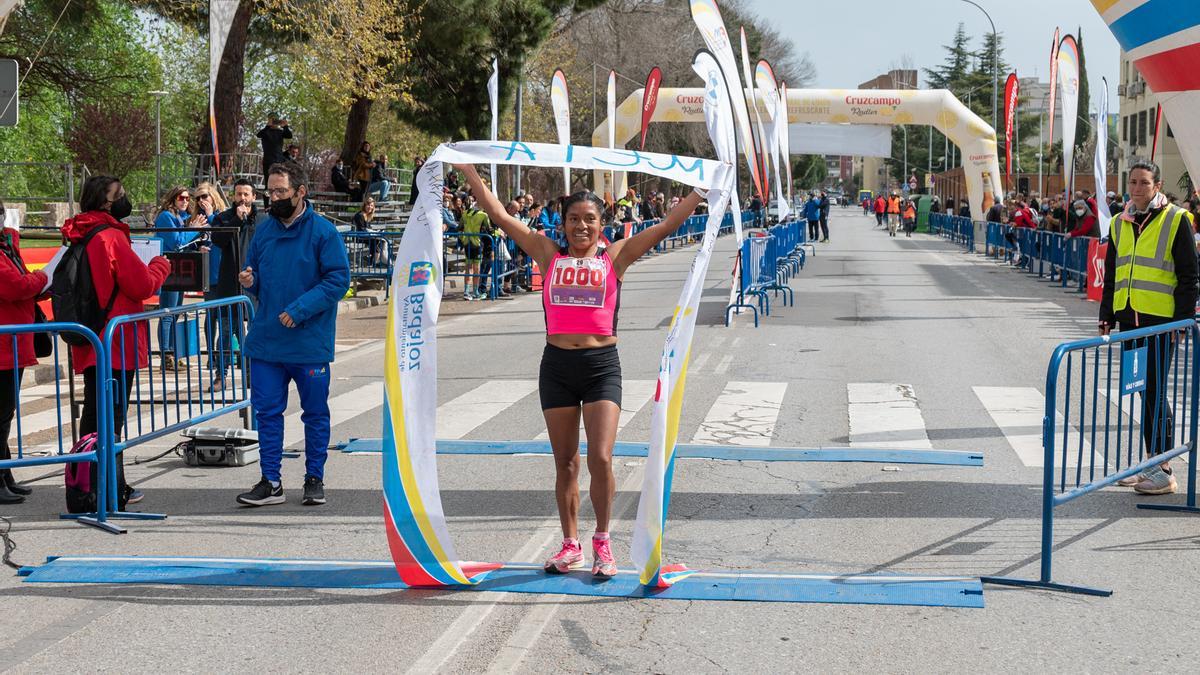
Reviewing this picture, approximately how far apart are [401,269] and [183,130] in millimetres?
76162

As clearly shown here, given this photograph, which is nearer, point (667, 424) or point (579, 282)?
point (667, 424)

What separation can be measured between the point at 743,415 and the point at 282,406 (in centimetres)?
452

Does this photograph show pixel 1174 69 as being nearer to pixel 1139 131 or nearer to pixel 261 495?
pixel 261 495

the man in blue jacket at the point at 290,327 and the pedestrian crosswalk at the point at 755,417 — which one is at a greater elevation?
the man in blue jacket at the point at 290,327

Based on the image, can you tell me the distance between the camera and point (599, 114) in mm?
65188

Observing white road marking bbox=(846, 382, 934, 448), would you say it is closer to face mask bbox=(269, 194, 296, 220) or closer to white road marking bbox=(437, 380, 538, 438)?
white road marking bbox=(437, 380, 538, 438)

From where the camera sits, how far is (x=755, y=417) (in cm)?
1093

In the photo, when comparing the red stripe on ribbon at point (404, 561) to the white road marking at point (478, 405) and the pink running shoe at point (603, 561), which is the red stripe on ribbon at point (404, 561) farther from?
the white road marking at point (478, 405)

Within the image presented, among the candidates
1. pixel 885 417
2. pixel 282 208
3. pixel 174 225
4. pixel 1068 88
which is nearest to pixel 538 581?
pixel 282 208

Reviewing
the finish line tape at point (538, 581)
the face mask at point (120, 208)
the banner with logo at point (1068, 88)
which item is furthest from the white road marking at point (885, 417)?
the banner with logo at point (1068, 88)

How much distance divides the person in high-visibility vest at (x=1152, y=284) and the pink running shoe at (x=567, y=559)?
359cm

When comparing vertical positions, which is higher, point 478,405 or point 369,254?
point 369,254

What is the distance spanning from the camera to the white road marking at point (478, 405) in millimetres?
10469

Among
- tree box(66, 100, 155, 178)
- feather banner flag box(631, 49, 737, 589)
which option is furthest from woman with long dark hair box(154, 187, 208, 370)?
tree box(66, 100, 155, 178)
